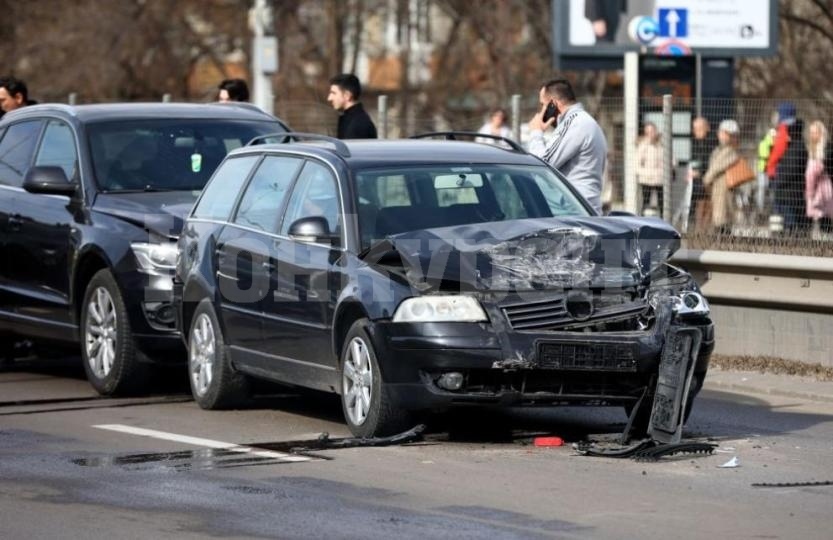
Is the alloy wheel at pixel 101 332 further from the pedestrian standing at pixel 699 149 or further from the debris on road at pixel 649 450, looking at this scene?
the pedestrian standing at pixel 699 149

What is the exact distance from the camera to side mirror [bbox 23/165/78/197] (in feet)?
40.8

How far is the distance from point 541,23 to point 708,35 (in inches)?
396

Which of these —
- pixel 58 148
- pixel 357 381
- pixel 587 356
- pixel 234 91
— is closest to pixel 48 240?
pixel 58 148

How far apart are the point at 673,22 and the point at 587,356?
1559 cm

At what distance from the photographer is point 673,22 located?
24188 millimetres

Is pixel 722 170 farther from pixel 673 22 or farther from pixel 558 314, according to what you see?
pixel 673 22

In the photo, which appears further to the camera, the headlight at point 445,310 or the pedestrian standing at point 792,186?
the pedestrian standing at point 792,186

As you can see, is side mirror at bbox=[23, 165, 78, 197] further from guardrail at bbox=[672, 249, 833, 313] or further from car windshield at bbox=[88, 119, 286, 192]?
guardrail at bbox=[672, 249, 833, 313]

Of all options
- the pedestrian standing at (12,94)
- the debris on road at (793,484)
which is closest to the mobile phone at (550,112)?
the pedestrian standing at (12,94)

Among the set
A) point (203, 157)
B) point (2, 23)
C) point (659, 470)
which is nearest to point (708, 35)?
point (203, 157)

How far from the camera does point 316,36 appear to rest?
38.3 metres

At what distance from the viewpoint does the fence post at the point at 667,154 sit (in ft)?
49.8

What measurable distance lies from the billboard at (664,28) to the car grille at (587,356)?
49.7ft

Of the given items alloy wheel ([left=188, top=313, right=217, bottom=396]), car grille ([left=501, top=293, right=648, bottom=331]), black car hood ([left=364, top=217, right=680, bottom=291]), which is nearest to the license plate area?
car grille ([left=501, top=293, right=648, bottom=331])
